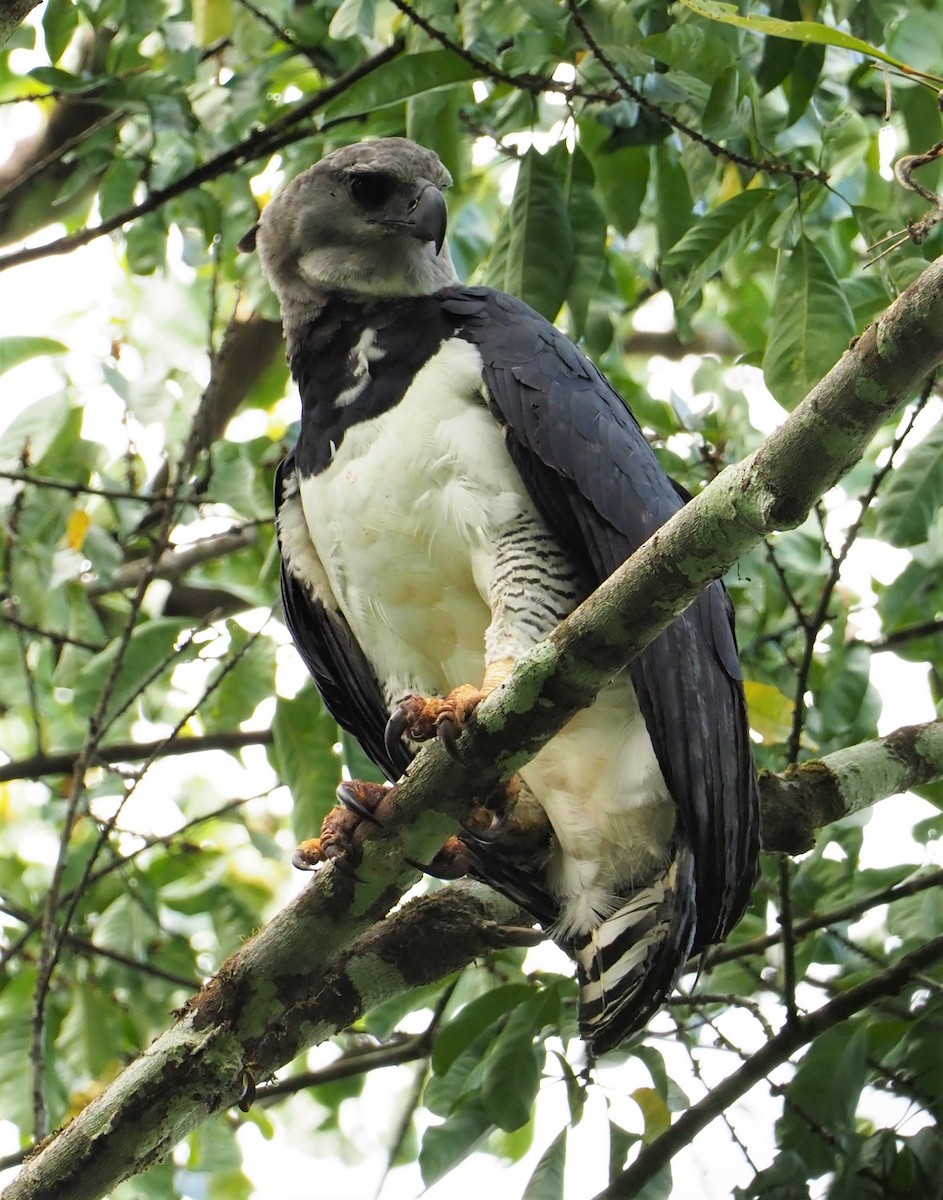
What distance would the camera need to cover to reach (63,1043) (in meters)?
3.57

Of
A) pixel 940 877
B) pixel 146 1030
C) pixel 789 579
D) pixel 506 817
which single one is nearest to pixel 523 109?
pixel 789 579

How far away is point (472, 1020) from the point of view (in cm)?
285

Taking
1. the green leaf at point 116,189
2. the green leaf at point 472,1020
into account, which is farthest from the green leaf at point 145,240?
the green leaf at point 472,1020

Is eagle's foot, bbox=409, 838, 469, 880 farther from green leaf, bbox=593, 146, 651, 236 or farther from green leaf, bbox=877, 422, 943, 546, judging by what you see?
green leaf, bbox=593, 146, 651, 236

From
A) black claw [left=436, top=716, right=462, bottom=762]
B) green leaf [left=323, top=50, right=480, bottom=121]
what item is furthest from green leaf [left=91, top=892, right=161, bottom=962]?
green leaf [left=323, top=50, right=480, bottom=121]

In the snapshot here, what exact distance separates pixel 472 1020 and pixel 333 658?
84cm

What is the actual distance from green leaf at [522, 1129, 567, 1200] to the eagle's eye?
2098 mm

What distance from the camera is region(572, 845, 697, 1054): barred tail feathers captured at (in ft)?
7.73

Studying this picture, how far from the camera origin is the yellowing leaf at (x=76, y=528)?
146 inches

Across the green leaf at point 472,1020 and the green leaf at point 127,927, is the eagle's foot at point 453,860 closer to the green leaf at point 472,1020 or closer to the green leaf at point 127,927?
the green leaf at point 472,1020

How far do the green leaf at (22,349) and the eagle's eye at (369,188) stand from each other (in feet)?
3.63

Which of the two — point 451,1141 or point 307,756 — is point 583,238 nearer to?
point 307,756

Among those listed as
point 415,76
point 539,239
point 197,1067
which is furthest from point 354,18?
point 197,1067

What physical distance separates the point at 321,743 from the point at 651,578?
1667 millimetres
